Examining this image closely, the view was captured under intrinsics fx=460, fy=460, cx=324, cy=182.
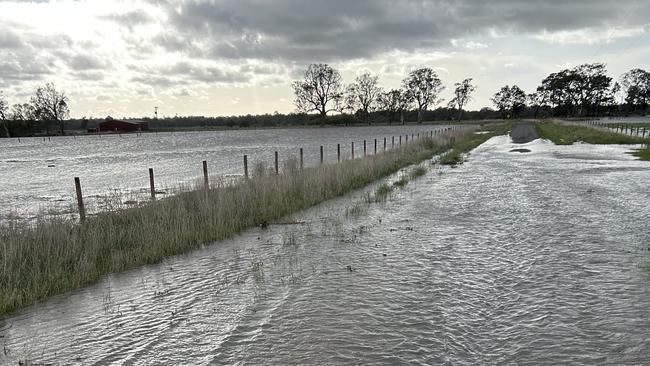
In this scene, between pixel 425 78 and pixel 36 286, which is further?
pixel 425 78

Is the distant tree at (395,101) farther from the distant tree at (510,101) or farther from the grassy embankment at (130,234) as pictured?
the grassy embankment at (130,234)

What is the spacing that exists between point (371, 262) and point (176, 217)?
5.25 metres

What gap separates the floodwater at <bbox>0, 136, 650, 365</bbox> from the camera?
5.25 meters

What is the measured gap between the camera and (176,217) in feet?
36.8

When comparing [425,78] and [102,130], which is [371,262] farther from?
[102,130]

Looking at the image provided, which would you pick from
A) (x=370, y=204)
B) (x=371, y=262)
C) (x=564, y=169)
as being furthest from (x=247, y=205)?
(x=564, y=169)

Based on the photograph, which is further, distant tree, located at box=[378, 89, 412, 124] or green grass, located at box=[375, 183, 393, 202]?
distant tree, located at box=[378, 89, 412, 124]

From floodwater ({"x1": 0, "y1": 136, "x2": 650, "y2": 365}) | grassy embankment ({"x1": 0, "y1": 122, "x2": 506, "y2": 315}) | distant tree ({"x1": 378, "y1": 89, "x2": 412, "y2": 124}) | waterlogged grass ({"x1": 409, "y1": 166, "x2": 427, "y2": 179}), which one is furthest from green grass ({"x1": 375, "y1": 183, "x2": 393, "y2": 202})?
distant tree ({"x1": 378, "y1": 89, "x2": 412, "y2": 124})

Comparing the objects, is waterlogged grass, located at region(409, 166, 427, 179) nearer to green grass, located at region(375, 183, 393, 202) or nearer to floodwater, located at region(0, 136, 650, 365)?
green grass, located at region(375, 183, 393, 202)

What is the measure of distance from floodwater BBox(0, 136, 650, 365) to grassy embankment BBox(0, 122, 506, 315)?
380mm

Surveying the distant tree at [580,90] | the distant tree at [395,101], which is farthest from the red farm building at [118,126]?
the distant tree at [580,90]

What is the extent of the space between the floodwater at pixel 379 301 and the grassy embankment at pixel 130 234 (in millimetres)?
380

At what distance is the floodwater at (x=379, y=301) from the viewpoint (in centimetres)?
525

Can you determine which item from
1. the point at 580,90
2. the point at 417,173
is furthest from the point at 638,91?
the point at 417,173
